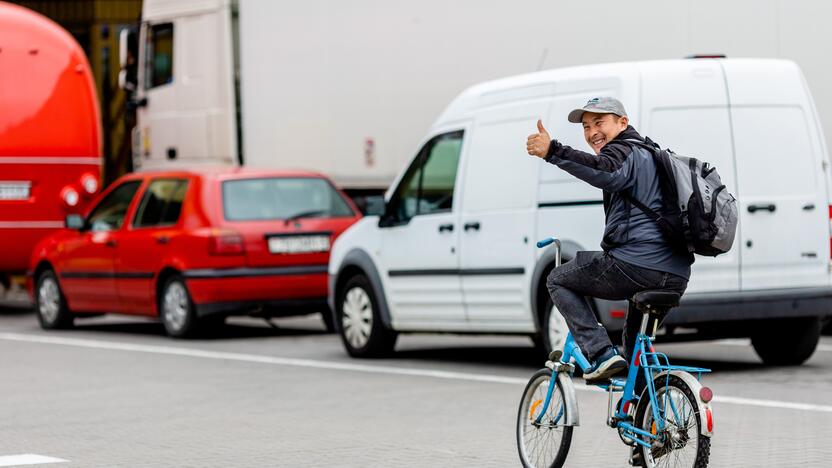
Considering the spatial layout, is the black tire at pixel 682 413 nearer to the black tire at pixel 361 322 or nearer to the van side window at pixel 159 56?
the black tire at pixel 361 322

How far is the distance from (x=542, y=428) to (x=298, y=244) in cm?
844

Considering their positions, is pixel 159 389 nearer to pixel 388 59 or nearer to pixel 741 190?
pixel 741 190

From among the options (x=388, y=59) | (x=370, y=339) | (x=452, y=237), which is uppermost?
(x=388, y=59)

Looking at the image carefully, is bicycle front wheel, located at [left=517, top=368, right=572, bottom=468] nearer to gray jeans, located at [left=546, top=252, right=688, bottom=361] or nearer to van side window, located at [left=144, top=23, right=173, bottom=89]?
gray jeans, located at [left=546, top=252, right=688, bottom=361]

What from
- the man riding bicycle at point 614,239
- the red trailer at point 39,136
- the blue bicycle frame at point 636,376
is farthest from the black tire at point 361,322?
the red trailer at point 39,136

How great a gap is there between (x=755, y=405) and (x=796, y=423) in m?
0.81

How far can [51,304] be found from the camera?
18.0 meters

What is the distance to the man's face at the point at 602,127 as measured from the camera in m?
→ 7.24

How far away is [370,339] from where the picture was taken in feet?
44.8

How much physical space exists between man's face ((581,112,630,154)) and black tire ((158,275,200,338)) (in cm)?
868

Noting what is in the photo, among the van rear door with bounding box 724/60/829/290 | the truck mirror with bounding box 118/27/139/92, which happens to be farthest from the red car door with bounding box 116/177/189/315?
the van rear door with bounding box 724/60/829/290

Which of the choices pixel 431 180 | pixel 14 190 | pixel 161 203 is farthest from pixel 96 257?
pixel 431 180

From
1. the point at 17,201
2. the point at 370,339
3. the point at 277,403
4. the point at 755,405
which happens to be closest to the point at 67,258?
the point at 17,201

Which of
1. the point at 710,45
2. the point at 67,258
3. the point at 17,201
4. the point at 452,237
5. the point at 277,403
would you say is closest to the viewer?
the point at 277,403
